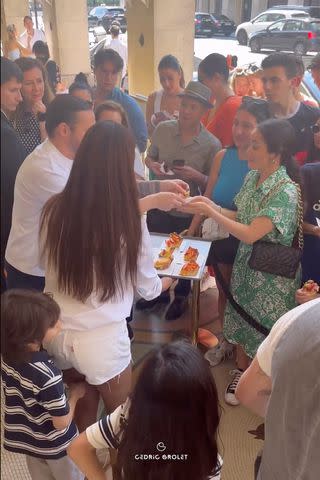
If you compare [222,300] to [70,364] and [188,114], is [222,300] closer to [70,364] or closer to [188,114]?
[188,114]

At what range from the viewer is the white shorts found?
1.19 m

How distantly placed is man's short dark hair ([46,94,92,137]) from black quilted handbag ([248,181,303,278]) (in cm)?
93

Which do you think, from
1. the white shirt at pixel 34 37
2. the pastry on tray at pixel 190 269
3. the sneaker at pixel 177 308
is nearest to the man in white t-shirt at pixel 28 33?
the white shirt at pixel 34 37

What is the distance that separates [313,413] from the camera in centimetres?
83

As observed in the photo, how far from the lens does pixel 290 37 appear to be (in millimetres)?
1734

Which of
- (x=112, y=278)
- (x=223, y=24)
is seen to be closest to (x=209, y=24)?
(x=223, y=24)

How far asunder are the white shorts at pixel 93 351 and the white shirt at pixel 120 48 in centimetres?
82

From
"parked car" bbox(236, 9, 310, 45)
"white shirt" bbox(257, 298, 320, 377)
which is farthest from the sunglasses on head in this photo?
"white shirt" bbox(257, 298, 320, 377)

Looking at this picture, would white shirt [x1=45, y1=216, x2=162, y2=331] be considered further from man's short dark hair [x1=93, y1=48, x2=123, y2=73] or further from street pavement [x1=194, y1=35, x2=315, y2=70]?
street pavement [x1=194, y1=35, x2=315, y2=70]

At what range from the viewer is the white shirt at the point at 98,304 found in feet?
3.74

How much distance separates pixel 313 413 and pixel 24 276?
71 cm

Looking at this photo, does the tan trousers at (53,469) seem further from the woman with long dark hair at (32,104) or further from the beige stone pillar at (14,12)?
the beige stone pillar at (14,12)

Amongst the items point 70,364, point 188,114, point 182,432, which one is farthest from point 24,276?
point 188,114

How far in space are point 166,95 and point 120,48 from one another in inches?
14.7
